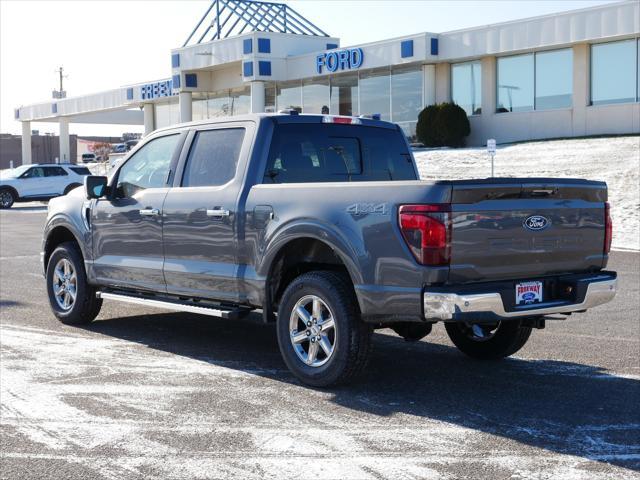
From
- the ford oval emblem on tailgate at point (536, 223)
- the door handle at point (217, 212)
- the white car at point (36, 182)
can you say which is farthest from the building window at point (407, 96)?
the ford oval emblem on tailgate at point (536, 223)

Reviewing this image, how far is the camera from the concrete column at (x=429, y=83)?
3775cm

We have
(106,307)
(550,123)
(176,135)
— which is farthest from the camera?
(550,123)

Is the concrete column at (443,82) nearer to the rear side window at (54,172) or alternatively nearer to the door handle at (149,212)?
the rear side window at (54,172)

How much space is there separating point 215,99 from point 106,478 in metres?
46.4

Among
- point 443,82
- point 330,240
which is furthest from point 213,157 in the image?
point 443,82

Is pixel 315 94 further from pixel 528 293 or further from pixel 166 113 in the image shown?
pixel 528 293

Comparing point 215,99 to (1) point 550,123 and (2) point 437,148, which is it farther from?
(1) point 550,123

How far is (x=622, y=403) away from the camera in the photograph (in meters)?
6.19

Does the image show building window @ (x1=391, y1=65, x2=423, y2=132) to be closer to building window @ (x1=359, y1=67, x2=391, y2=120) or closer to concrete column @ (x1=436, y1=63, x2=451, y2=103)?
building window @ (x1=359, y1=67, x2=391, y2=120)

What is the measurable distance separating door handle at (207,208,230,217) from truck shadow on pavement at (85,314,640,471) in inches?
48.0

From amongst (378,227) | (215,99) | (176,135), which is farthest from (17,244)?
(215,99)

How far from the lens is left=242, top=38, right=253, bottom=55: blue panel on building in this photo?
43375mm

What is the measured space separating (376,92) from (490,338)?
33.5 meters

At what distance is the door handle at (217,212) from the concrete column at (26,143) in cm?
6459
